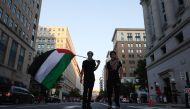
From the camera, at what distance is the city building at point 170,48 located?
24456 mm

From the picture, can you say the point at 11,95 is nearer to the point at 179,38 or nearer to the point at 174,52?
the point at 174,52

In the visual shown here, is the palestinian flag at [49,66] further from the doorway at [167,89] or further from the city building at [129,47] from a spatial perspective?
the city building at [129,47]

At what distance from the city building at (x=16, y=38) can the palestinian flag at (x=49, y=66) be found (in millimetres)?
26986

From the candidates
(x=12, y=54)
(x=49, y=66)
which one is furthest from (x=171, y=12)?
(x=12, y=54)

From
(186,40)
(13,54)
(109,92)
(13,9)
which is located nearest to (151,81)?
(186,40)

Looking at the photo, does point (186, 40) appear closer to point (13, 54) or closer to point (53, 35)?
point (13, 54)

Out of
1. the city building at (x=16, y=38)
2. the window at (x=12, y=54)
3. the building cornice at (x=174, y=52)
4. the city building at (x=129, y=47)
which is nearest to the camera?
the building cornice at (x=174, y=52)

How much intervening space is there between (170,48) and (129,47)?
242 feet

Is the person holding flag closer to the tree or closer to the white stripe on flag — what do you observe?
the white stripe on flag

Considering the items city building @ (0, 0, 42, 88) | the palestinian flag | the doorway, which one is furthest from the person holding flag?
city building @ (0, 0, 42, 88)

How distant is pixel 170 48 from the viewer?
29062 millimetres

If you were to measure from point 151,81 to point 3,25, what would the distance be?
26.5 m

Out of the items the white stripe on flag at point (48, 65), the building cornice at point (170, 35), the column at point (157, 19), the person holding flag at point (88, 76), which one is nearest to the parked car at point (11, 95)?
the white stripe on flag at point (48, 65)

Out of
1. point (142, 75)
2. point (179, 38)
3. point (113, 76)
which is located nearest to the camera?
point (113, 76)
